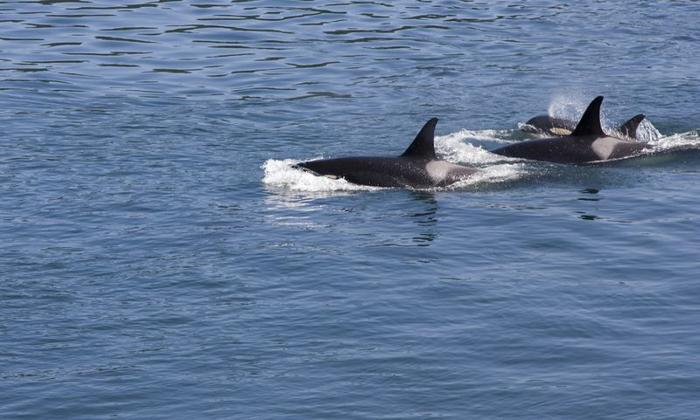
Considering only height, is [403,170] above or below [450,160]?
above

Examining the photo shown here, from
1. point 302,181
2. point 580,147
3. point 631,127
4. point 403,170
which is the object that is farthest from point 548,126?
point 302,181

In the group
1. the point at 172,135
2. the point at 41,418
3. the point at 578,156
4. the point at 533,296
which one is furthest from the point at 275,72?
the point at 41,418

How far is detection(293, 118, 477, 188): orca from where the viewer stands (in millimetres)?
24219

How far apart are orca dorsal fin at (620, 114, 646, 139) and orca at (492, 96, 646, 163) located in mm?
696

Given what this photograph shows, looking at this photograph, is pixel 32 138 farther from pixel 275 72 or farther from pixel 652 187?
pixel 652 187

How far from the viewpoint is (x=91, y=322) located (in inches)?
692

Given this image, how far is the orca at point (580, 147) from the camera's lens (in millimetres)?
26250

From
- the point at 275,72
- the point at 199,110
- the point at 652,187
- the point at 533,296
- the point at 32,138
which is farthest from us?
the point at 275,72

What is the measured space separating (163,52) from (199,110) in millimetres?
7133

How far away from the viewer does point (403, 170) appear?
956 inches

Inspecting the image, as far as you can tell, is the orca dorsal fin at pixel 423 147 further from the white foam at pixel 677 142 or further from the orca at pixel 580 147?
the white foam at pixel 677 142

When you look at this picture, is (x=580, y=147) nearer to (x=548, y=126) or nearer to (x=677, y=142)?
(x=677, y=142)

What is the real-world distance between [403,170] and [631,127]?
5.42 meters

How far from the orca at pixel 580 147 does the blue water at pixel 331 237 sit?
36 cm
